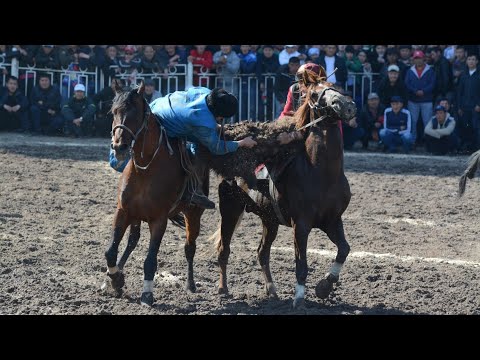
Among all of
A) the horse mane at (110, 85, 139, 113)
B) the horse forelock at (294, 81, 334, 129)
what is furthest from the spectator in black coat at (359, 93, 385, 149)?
the horse mane at (110, 85, 139, 113)

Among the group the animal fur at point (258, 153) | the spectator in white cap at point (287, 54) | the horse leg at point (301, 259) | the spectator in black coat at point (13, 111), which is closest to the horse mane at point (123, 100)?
the animal fur at point (258, 153)

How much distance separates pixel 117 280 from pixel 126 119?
1.67 m

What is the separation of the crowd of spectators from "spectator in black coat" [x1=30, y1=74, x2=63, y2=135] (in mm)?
20

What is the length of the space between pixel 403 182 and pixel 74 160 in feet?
18.1

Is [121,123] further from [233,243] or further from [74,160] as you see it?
[74,160]

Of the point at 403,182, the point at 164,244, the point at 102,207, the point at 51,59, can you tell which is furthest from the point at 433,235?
the point at 51,59

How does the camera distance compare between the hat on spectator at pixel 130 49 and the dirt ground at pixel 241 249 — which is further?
the hat on spectator at pixel 130 49

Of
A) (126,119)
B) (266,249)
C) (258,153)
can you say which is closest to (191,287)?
(266,249)

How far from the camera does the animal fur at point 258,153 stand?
8570 mm

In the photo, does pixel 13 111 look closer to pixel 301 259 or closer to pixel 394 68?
pixel 394 68

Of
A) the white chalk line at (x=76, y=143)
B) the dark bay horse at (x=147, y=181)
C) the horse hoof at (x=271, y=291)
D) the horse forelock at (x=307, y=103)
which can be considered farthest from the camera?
the white chalk line at (x=76, y=143)

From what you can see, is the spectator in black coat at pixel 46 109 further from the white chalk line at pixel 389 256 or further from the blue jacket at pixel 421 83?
the white chalk line at pixel 389 256

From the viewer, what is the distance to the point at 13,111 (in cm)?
1684

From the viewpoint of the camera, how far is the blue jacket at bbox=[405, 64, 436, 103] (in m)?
16.8
